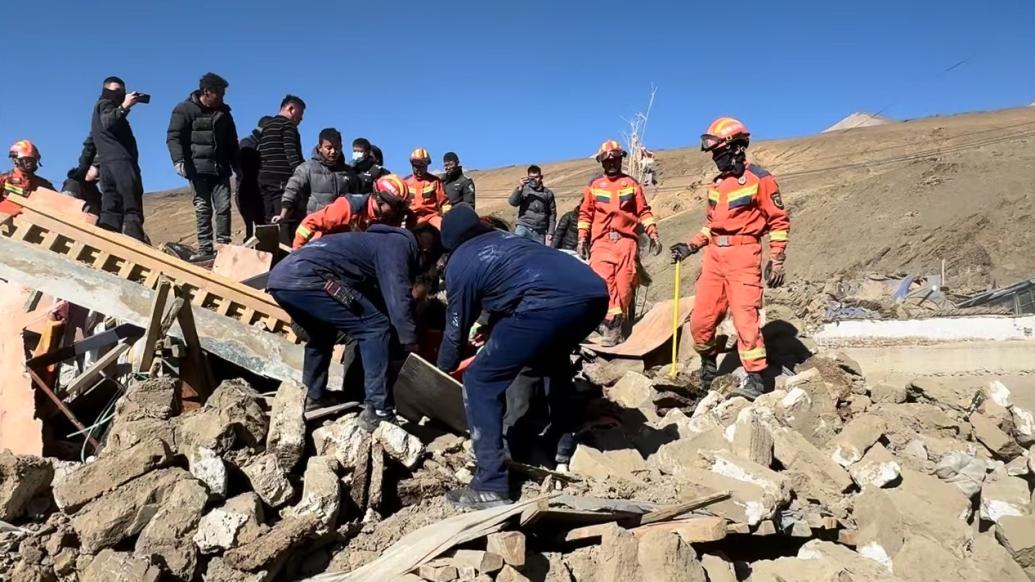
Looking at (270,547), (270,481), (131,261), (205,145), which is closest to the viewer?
(270,547)

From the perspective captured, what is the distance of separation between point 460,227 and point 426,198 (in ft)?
11.0

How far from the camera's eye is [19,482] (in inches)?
129

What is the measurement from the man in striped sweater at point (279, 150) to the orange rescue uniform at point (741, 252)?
3793mm

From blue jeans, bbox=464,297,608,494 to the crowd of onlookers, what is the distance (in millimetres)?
2819

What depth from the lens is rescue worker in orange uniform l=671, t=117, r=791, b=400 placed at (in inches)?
201

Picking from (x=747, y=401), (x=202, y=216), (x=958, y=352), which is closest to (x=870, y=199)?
(x=958, y=352)

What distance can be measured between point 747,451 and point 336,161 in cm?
398

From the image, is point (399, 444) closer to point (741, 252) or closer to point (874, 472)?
point (874, 472)

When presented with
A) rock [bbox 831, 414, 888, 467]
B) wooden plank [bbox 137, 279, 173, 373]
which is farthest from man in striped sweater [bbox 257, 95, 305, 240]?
rock [bbox 831, 414, 888, 467]

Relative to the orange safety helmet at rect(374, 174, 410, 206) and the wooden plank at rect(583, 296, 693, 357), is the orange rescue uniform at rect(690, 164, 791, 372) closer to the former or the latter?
the wooden plank at rect(583, 296, 693, 357)

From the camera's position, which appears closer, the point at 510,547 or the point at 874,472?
the point at 510,547

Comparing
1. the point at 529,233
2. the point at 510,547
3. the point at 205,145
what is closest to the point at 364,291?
the point at 510,547

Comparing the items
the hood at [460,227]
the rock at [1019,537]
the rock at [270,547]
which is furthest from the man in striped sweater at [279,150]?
the rock at [1019,537]

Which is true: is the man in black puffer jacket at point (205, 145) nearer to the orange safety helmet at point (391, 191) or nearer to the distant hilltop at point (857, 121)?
the orange safety helmet at point (391, 191)
